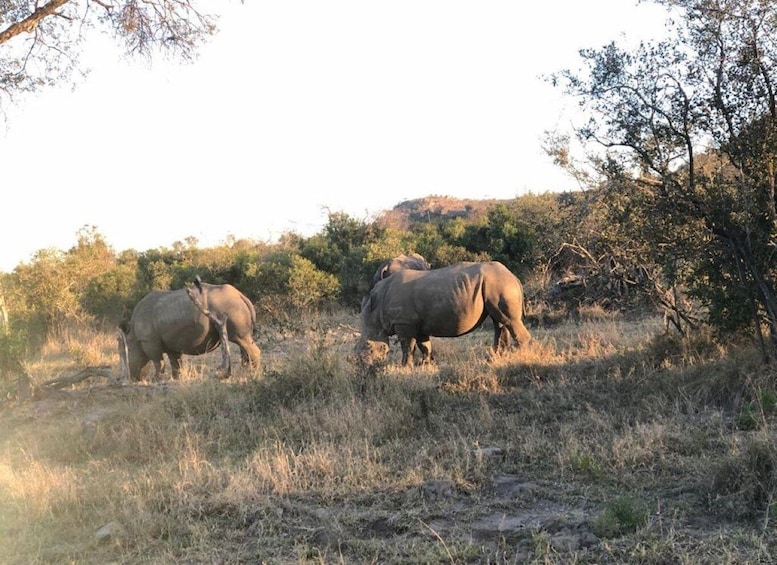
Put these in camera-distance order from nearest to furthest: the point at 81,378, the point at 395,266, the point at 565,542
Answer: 1. the point at 565,542
2. the point at 81,378
3. the point at 395,266

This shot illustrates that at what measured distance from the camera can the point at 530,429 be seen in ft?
22.2

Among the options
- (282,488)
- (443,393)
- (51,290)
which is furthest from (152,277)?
(282,488)

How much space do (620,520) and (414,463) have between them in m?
1.96

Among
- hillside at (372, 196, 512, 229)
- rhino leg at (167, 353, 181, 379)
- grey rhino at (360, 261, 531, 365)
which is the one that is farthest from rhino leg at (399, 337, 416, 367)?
hillside at (372, 196, 512, 229)

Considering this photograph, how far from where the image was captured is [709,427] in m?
6.31

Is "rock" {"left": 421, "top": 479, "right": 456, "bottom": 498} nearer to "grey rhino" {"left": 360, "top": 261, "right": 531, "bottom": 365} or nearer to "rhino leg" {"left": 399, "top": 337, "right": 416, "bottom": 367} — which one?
"grey rhino" {"left": 360, "top": 261, "right": 531, "bottom": 365}

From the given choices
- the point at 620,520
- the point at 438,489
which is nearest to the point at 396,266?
the point at 438,489

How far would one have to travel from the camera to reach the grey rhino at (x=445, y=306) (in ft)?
36.1

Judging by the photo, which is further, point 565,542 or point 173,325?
point 173,325

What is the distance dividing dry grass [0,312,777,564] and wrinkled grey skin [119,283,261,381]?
7.43 feet

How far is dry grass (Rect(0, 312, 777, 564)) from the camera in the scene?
176 inches

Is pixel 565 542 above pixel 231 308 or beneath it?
beneath

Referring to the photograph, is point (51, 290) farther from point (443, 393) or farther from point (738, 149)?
point (738, 149)

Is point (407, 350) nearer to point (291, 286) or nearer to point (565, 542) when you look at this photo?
point (565, 542)
